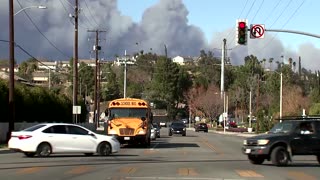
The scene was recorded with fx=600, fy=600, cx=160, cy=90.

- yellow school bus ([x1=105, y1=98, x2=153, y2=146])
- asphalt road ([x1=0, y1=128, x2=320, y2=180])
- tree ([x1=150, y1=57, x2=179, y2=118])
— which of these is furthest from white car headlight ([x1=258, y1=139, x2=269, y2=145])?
tree ([x1=150, y1=57, x2=179, y2=118])

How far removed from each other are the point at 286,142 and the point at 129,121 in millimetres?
14061

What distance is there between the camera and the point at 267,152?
22656mm

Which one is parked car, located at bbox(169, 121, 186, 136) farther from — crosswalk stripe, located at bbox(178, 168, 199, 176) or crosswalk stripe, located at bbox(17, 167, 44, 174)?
crosswalk stripe, located at bbox(17, 167, 44, 174)

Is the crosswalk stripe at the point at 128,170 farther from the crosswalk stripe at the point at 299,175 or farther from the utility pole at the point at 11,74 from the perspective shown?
the utility pole at the point at 11,74

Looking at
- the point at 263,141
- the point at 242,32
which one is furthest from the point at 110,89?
the point at 263,141

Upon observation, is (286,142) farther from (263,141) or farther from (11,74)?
(11,74)

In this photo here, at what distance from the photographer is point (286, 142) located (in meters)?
23.0

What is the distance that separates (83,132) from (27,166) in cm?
607

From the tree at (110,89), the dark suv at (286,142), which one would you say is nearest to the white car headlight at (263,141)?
the dark suv at (286,142)

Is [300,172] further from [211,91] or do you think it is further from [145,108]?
[211,91]

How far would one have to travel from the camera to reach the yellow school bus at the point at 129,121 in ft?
116

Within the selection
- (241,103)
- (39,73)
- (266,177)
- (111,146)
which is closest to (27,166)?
(111,146)

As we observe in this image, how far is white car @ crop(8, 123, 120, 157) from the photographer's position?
2614 centimetres

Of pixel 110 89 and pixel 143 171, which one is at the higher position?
pixel 110 89
